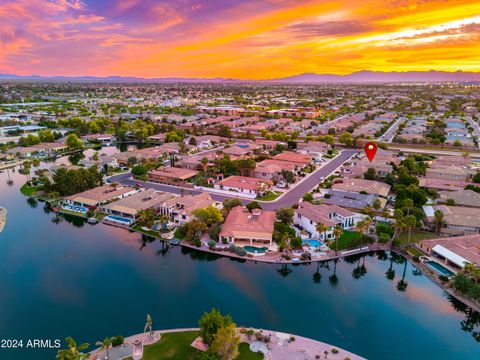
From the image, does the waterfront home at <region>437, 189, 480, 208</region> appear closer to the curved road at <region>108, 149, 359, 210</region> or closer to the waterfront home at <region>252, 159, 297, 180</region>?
the curved road at <region>108, 149, 359, 210</region>

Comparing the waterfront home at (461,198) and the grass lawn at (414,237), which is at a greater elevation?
the waterfront home at (461,198)

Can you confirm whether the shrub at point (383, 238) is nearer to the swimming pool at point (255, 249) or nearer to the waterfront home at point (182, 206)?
the swimming pool at point (255, 249)

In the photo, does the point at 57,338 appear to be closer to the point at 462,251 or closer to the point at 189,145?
the point at 462,251

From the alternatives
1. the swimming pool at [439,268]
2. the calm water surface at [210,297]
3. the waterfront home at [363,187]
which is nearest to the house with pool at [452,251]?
the swimming pool at [439,268]

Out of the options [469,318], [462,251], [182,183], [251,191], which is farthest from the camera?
[182,183]

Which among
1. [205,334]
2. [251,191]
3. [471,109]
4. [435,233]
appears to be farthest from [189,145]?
[471,109]

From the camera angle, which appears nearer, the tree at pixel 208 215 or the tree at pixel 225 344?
the tree at pixel 225 344

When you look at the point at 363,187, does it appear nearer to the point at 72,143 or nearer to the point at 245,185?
the point at 245,185
